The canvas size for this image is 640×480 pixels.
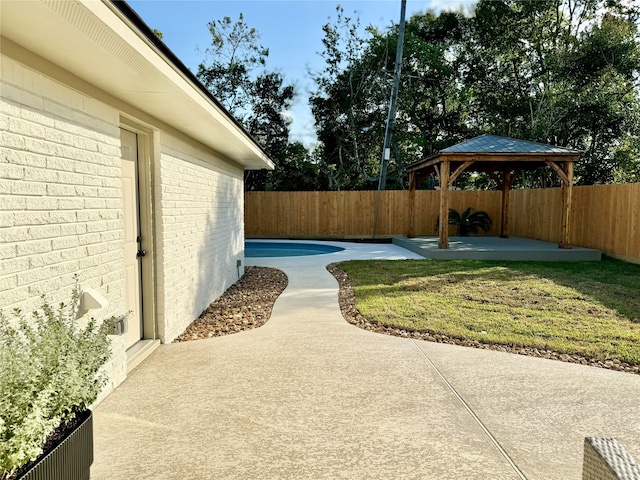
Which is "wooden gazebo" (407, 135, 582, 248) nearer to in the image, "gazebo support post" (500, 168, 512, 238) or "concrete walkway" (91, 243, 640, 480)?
"gazebo support post" (500, 168, 512, 238)

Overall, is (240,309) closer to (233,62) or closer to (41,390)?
(41,390)

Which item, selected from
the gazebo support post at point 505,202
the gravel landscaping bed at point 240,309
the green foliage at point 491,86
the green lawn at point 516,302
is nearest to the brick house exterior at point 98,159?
the gravel landscaping bed at point 240,309

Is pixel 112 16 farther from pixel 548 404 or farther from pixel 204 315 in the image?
pixel 204 315

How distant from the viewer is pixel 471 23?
20141 millimetres

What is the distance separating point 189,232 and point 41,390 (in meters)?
3.66

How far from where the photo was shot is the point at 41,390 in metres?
1.82

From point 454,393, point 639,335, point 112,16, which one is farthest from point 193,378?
point 639,335

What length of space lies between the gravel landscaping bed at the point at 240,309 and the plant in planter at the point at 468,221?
8.77 m

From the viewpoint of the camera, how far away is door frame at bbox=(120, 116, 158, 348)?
171 inches

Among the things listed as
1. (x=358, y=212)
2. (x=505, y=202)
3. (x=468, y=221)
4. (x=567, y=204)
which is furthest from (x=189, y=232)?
(x=468, y=221)

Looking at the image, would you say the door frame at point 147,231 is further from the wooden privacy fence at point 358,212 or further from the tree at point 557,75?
the tree at point 557,75

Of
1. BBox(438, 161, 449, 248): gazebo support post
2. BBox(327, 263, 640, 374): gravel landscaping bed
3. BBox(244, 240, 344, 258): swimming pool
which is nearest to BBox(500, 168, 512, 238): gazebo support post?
BBox(438, 161, 449, 248): gazebo support post

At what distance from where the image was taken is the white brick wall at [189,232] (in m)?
4.51

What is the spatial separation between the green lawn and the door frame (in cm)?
245
